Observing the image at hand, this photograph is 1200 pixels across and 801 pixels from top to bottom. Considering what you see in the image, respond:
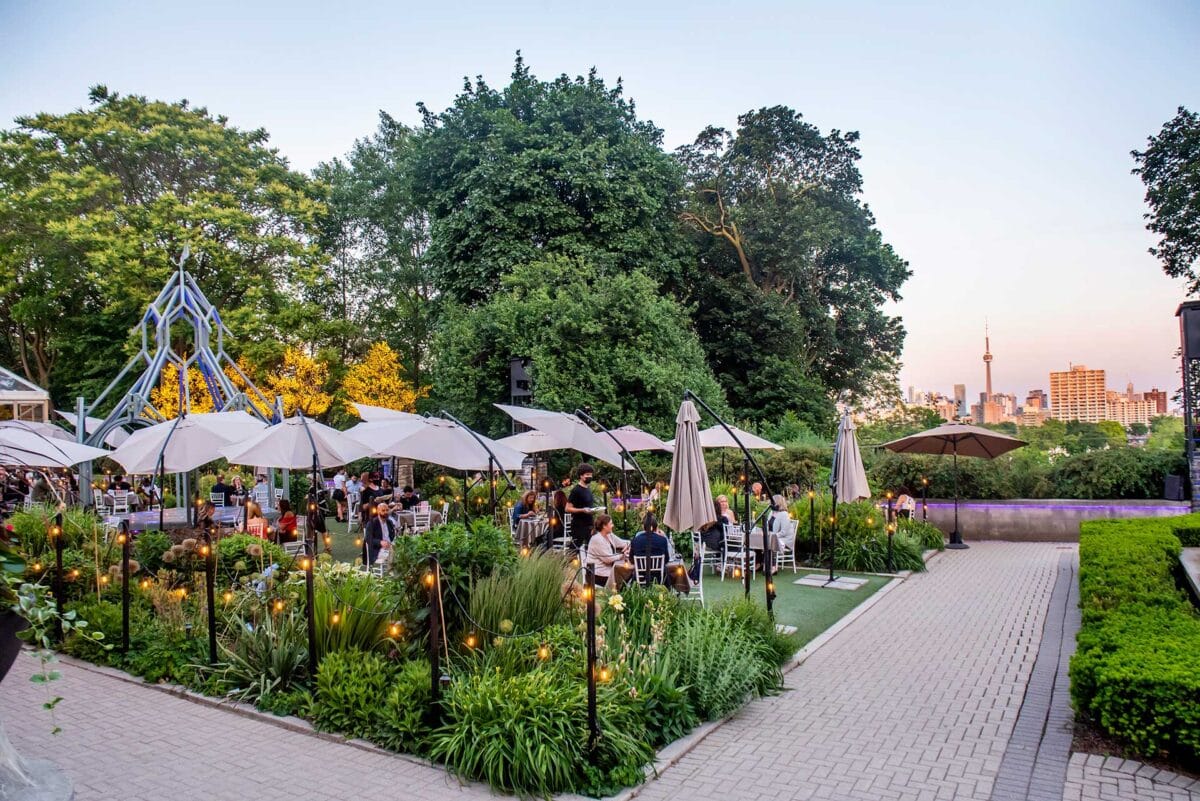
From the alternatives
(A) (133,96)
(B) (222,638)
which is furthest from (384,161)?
(B) (222,638)

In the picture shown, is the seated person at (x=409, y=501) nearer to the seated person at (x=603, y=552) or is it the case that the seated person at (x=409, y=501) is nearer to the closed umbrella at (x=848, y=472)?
the seated person at (x=603, y=552)

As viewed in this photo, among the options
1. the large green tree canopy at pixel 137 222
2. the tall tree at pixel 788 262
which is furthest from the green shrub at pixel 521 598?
the large green tree canopy at pixel 137 222

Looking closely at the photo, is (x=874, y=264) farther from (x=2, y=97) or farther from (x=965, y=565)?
(x=2, y=97)

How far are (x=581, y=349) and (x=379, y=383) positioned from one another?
45.6 feet

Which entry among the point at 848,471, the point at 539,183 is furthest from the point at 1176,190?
the point at 539,183

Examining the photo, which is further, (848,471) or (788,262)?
(788,262)

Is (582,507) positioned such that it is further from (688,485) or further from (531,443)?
(531,443)

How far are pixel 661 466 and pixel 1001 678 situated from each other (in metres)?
14.2

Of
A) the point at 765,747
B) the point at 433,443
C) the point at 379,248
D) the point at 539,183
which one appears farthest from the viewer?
the point at 379,248

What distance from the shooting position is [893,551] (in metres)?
14.1

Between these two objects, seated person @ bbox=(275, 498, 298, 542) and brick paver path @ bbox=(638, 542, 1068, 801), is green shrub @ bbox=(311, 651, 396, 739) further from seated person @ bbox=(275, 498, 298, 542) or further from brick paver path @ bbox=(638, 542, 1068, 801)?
seated person @ bbox=(275, 498, 298, 542)

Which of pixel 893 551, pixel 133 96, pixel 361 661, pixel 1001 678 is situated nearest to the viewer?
pixel 361 661

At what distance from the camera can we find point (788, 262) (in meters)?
30.0

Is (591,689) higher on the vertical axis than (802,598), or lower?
higher
